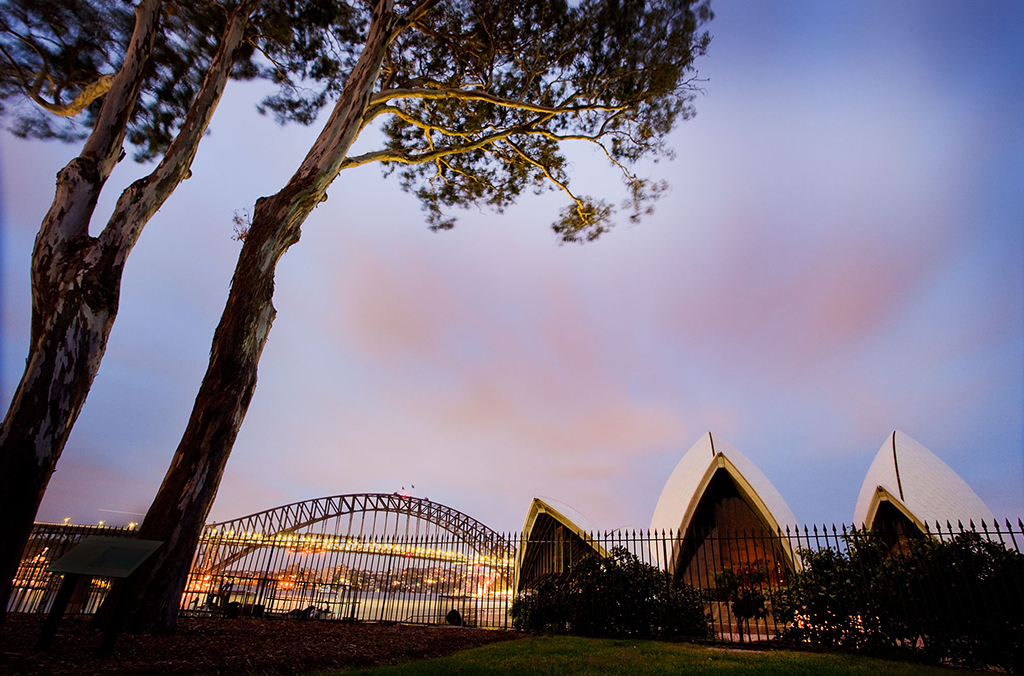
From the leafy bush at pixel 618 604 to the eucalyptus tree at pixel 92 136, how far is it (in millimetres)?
9032

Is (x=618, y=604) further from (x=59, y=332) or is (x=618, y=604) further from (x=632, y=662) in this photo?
(x=59, y=332)

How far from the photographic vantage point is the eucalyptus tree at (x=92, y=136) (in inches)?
182

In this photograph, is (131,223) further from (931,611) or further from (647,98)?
(931,611)

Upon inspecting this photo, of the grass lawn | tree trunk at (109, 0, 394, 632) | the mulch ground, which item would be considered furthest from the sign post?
the grass lawn

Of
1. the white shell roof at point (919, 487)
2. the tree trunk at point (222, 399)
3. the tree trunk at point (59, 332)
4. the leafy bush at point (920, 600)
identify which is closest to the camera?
the tree trunk at point (59, 332)

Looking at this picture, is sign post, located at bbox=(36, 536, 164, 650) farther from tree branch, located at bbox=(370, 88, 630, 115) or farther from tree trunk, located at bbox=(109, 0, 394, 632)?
tree branch, located at bbox=(370, 88, 630, 115)

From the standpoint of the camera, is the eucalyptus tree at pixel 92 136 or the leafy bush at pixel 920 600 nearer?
the eucalyptus tree at pixel 92 136

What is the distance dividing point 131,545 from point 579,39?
1172 centimetres

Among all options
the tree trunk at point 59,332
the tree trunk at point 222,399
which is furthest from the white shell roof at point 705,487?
the tree trunk at point 59,332

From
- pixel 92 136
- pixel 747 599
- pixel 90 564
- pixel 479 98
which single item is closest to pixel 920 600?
pixel 747 599

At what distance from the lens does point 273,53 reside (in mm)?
11000

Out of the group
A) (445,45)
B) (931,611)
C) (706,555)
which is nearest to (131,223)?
(445,45)

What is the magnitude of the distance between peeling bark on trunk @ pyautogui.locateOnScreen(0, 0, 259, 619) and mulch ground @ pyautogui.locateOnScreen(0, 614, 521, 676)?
0.85 m

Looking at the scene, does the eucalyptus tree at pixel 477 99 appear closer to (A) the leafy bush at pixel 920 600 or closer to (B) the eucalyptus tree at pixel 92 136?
(B) the eucalyptus tree at pixel 92 136
